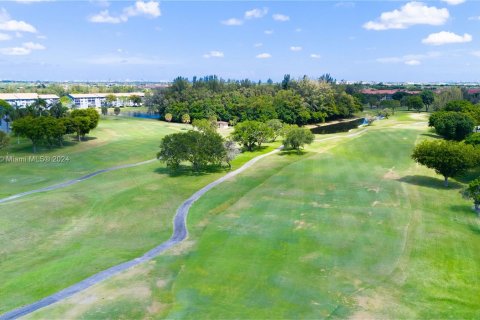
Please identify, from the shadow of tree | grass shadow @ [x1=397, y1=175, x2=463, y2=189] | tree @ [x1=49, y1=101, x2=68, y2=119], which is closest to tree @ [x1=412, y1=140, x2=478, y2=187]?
grass shadow @ [x1=397, y1=175, x2=463, y2=189]

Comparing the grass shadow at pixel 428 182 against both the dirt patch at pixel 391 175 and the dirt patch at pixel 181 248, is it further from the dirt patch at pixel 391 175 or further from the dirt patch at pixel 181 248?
the dirt patch at pixel 181 248

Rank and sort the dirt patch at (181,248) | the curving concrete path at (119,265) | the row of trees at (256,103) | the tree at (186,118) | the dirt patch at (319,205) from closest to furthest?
1. the curving concrete path at (119,265)
2. the dirt patch at (181,248)
3. the dirt patch at (319,205)
4. the row of trees at (256,103)
5. the tree at (186,118)

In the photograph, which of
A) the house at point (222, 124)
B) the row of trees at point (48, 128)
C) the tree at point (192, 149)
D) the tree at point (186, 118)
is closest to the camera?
the tree at point (192, 149)

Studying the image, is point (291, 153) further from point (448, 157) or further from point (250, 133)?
point (448, 157)

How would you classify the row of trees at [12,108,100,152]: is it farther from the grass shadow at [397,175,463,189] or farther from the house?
the grass shadow at [397,175,463,189]

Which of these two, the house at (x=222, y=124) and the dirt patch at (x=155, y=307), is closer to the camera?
the dirt patch at (x=155, y=307)

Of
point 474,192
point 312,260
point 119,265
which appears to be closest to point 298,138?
point 474,192

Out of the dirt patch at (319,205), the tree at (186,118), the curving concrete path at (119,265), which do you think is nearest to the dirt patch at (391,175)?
the dirt patch at (319,205)
